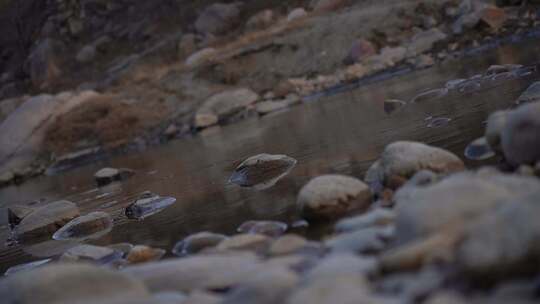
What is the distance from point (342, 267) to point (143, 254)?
9.36ft

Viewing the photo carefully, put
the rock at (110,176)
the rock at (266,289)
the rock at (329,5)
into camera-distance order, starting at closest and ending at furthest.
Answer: the rock at (266,289) → the rock at (110,176) → the rock at (329,5)

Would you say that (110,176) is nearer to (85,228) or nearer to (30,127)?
(85,228)

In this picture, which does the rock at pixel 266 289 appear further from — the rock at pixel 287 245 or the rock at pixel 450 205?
the rock at pixel 287 245

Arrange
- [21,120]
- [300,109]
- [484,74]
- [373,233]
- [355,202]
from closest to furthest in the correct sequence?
[373,233] → [355,202] → [484,74] → [300,109] → [21,120]

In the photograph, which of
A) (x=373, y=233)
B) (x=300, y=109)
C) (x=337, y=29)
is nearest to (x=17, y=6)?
(x=337, y=29)

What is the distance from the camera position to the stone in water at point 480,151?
6398 millimetres

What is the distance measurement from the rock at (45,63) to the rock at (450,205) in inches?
1519

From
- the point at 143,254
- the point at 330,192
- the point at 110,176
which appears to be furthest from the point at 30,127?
the point at 330,192

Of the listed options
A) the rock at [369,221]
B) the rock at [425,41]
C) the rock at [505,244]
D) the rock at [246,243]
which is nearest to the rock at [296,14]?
the rock at [425,41]

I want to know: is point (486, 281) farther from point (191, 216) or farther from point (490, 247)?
point (191, 216)

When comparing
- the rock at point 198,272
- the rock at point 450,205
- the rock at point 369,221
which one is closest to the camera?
the rock at point 450,205

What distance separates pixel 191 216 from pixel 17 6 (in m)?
44.5

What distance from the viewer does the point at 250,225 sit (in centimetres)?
641

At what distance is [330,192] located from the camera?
237 inches
